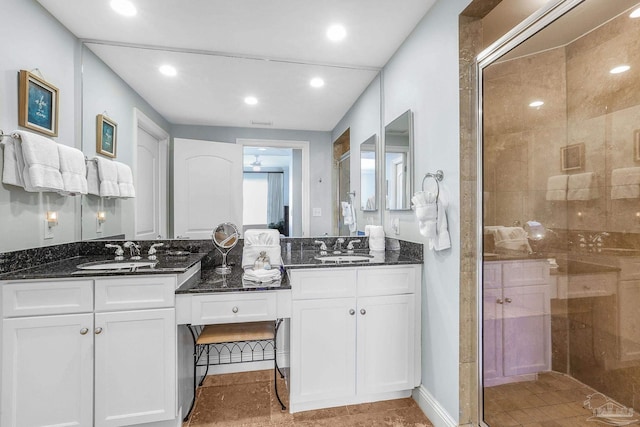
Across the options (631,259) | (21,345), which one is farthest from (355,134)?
(21,345)

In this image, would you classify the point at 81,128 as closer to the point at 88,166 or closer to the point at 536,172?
the point at 88,166

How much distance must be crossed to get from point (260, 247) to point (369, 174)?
1132 millimetres

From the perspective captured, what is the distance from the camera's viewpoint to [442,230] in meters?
1.54

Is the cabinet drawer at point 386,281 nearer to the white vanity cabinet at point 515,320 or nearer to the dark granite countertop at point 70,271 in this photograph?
the white vanity cabinet at point 515,320

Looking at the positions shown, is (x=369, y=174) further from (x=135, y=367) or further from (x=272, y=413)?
(x=135, y=367)

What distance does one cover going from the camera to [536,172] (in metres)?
1.76

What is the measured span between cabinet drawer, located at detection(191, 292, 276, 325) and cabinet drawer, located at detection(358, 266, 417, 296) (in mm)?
562

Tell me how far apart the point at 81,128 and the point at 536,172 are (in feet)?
9.89

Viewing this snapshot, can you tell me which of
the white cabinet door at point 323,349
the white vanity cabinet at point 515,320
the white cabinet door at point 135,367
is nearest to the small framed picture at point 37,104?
the white cabinet door at point 135,367

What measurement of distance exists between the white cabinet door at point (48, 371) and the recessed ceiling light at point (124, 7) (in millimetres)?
1727

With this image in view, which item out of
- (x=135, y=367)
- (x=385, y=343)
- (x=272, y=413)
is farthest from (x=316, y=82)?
(x=272, y=413)

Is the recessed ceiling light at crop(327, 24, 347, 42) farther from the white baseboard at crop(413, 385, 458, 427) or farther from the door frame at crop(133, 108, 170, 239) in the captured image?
the white baseboard at crop(413, 385, 458, 427)

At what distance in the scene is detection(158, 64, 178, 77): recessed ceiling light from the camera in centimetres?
203

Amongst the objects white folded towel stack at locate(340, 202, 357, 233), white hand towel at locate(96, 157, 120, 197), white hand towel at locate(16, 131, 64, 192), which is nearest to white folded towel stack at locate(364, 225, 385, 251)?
white folded towel stack at locate(340, 202, 357, 233)
